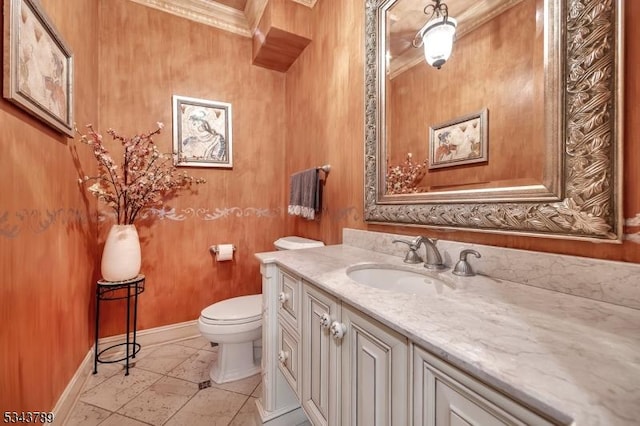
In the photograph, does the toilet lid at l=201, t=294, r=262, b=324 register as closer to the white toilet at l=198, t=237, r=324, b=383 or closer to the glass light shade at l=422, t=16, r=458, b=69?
the white toilet at l=198, t=237, r=324, b=383

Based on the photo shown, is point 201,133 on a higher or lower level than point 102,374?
higher

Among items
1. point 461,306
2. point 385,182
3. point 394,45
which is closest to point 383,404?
point 461,306

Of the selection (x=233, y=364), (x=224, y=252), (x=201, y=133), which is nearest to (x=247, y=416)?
(x=233, y=364)

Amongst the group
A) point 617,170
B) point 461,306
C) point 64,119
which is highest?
point 64,119

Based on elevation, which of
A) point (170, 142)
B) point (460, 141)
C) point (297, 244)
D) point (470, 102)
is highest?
point (170, 142)

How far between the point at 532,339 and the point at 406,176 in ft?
2.98

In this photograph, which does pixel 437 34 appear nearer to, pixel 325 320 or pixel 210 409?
pixel 325 320

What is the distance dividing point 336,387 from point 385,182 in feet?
3.17

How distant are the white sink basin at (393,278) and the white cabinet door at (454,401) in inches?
18.4

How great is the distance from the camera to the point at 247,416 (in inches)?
52.3

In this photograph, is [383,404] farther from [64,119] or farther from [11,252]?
[64,119]

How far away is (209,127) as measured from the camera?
216 cm

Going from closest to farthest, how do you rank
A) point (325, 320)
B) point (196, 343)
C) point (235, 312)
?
1. point (325, 320)
2. point (235, 312)
3. point (196, 343)

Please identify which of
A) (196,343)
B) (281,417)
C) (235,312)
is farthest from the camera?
(196,343)
